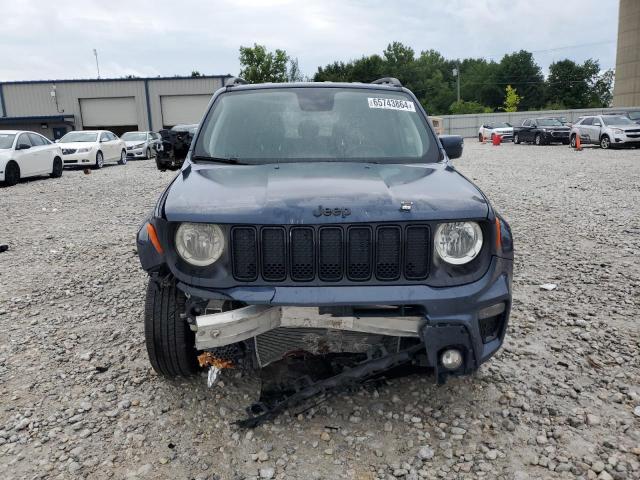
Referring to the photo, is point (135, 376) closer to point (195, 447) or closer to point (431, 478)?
point (195, 447)

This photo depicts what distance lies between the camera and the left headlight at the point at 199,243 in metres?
2.65

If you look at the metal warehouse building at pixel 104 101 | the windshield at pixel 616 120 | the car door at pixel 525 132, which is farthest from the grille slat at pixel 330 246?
the metal warehouse building at pixel 104 101

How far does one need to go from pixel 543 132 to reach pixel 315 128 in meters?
27.2

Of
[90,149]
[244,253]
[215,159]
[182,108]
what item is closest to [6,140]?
[90,149]

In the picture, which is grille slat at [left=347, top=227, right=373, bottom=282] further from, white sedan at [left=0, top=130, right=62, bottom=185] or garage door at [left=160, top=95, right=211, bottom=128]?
garage door at [left=160, top=95, right=211, bottom=128]

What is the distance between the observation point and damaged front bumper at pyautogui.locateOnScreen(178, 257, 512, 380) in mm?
2533

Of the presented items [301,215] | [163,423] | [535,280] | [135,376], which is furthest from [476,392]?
[535,280]

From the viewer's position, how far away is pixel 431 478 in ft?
8.21

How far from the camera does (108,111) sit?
43812 mm

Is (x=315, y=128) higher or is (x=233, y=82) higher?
(x=233, y=82)

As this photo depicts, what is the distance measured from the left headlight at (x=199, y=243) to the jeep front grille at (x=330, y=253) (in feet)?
0.30

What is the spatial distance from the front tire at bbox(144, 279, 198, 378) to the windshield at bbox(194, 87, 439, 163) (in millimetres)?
1019

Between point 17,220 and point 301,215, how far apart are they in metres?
8.26

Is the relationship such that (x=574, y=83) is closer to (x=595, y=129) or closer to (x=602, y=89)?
(x=602, y=89)
